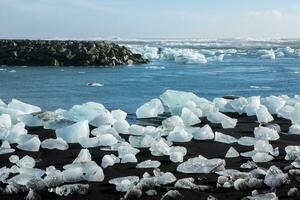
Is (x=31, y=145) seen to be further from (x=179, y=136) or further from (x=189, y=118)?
(x=189, y=118)

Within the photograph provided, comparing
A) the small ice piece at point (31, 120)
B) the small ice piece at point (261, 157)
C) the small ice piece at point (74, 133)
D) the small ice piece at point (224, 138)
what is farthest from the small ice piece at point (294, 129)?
the small ice piece at point (31, 120)

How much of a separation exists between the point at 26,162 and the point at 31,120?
1817 millimetres

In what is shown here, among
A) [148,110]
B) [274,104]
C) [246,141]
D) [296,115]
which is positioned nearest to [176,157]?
[246,141]

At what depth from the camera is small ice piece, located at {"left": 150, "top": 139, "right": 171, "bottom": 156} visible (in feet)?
16.6

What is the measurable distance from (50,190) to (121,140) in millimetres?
1704

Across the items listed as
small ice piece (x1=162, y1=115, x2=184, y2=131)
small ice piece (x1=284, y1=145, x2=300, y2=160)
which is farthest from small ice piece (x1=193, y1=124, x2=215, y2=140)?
small ice piece (x1=284, y1=145, x2=300, y2=160)

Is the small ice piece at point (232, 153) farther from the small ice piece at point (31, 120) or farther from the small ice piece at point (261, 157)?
the small ice piece at point (31, 120)

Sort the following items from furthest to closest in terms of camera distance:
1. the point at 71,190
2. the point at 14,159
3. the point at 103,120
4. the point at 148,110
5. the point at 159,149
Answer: the point at 148,110, the point at 103,120, the point at 159,149, the point at 14,159, the point at 71,190

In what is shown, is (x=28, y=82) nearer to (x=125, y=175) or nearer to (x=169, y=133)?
(x=169, y=133)

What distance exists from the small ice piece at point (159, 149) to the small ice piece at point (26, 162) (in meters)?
1.09

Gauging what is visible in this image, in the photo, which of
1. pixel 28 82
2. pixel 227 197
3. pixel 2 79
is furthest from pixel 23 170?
pixel 2 79

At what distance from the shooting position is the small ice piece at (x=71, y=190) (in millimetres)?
3902

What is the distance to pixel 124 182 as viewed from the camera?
402 cm

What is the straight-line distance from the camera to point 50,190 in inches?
156
